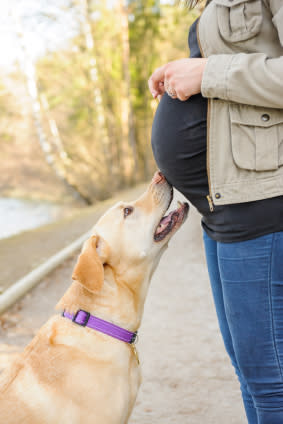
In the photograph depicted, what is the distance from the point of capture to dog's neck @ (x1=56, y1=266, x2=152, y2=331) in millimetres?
2154

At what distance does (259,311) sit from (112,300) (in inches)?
32.9

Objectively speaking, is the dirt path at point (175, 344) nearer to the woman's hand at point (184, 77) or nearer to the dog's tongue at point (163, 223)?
the dog's tongue at point (163, 223)

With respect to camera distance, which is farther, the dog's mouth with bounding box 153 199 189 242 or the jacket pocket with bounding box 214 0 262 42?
the dog's mouth with bounding box 153 199 189 242

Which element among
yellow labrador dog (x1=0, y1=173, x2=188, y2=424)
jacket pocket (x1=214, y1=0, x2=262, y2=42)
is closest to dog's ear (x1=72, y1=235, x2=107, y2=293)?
yellow labrador dog (x1=0, y1=173, x2=188, y2=424)

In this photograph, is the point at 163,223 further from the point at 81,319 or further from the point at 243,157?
the point at 243,157

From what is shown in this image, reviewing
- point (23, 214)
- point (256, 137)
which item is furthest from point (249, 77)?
point (23, 214)

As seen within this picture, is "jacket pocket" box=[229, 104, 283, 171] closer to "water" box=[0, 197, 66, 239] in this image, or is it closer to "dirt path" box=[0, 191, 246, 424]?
"dirt path" box=[0, 191, 246, 424]

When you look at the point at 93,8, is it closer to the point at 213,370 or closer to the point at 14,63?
the point at 14,63

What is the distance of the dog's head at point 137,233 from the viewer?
2.30 meters

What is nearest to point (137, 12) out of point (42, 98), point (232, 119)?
point (42, 98)

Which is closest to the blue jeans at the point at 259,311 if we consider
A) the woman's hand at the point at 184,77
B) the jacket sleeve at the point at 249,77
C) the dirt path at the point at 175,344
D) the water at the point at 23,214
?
the jacket sleeve at the point at 249,77

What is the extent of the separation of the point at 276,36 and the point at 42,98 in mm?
15183

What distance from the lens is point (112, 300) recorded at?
219cm

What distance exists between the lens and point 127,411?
6.70 feet
